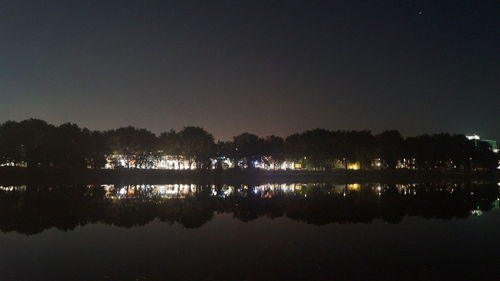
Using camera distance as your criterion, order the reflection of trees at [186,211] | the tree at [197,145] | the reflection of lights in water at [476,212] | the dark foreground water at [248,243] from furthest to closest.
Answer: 1. the tree at [197,145]
2. the reflection of lights in water at [476,212]
3. the reflection of trees at [186,211]
4. the dark foreground water at [248,243]

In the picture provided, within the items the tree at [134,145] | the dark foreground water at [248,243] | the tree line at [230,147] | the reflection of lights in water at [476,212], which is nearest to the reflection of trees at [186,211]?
the dark foreground water at [248,243]

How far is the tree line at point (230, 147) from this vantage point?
8675 centimetres

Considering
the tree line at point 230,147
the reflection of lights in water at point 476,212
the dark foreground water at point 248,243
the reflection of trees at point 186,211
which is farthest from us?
the tree line at point 230,147

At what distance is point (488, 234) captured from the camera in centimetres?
2134

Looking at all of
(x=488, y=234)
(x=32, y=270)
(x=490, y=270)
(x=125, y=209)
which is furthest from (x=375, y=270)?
(x=125, y=209)

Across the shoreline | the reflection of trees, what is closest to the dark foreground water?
the reflection of trees

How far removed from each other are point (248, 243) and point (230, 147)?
341 ft

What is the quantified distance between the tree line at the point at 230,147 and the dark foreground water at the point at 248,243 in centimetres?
6120

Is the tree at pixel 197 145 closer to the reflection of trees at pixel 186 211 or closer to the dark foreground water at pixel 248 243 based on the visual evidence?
the reflection of trees at pixel 186 211

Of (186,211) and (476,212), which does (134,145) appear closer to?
(186,211)

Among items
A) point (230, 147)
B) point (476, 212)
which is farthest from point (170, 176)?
point (476, 212)

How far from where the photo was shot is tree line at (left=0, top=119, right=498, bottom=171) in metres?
86.8

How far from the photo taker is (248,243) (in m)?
19.3

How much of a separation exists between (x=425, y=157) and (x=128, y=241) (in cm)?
10634
